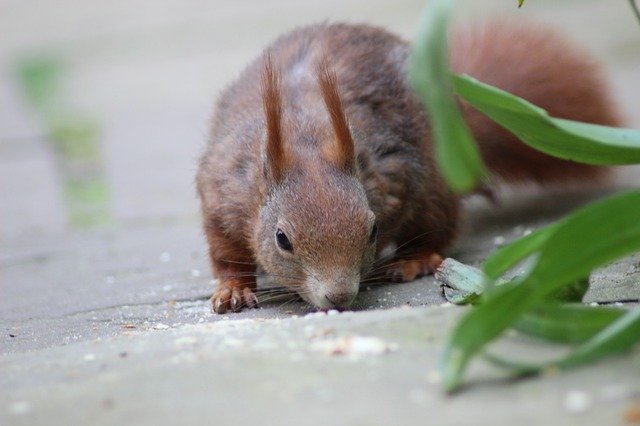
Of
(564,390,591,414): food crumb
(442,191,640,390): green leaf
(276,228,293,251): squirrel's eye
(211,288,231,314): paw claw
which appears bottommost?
(211,288,231,314): paw claw

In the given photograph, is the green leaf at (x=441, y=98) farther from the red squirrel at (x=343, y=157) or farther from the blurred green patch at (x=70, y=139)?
the blurred green patch at (x=70, y=139)

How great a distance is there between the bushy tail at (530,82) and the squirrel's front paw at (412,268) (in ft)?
2.19

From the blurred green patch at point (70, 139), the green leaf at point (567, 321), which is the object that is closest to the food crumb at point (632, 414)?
the green leaf at point (567, 321)

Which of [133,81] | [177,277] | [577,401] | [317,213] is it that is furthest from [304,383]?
[133,81]

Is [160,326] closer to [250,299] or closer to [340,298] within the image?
[250,299]

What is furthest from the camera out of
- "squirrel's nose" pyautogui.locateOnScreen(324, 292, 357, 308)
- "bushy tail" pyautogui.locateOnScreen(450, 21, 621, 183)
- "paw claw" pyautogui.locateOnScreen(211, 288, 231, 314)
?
"bushy tail" pyautogui.locateOnScreen(450, 21, 621, 183)

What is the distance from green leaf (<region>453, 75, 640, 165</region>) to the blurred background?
245 centimetres

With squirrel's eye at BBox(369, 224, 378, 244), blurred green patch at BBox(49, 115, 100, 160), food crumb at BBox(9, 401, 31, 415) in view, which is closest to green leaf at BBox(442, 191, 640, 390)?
food crumb at BBox(9, 401, 31, 415)

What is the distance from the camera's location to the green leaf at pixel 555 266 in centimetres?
185

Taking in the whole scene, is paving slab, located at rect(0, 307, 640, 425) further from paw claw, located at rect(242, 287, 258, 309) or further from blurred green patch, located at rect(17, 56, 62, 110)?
blurred green patch, located at rect(17, 56, 62, 110)

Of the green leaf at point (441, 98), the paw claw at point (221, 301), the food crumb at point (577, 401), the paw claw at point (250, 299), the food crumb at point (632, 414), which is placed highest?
the green leaf at point (441, 98)

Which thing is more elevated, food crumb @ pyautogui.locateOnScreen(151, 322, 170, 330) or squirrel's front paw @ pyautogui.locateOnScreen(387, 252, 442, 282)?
food crumb @ pyautogui.locateOnScreen(151, 322, 170, 330)

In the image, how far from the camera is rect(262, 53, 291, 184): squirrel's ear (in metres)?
3.23

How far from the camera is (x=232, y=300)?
3449 mm
